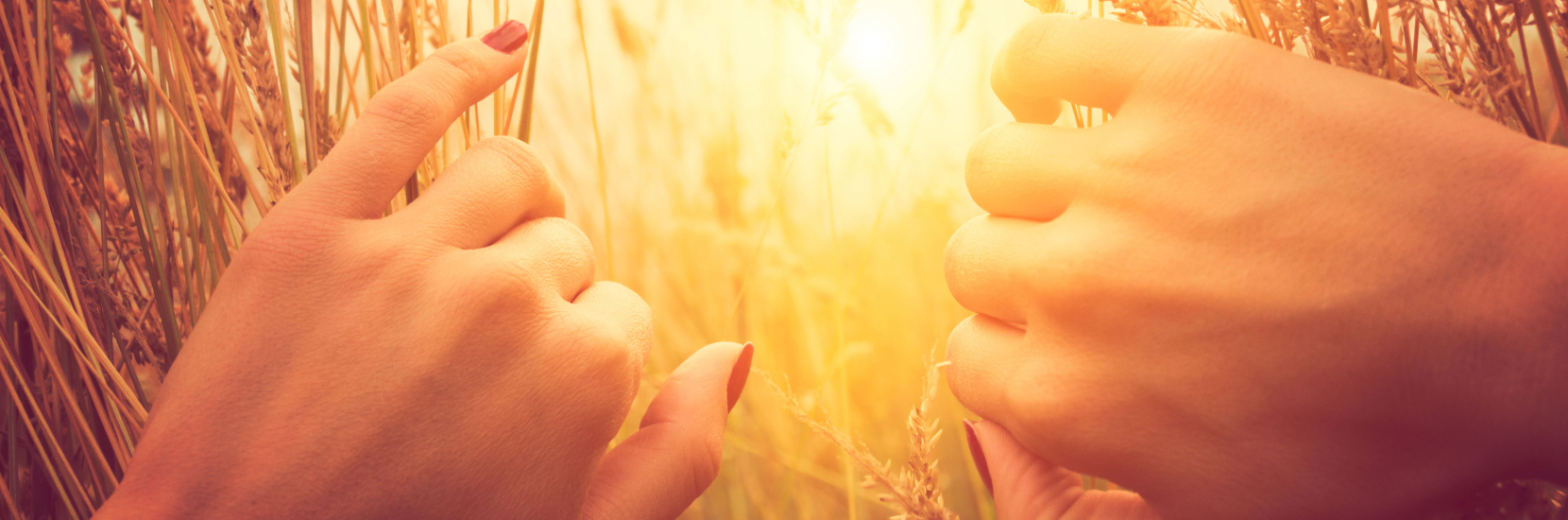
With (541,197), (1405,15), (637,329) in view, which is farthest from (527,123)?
(1405,15)

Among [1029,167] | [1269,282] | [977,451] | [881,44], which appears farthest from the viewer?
[881,44]

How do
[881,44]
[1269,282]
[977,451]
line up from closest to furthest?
[1269,282]
[977,451]
[881,44]

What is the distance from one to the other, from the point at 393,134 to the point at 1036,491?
25.9 inches

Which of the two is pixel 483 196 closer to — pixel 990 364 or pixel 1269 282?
pixel 990 364

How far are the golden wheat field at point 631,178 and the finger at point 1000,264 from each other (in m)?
0.12

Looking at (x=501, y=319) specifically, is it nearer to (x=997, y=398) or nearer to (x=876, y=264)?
(x=997, y=398)

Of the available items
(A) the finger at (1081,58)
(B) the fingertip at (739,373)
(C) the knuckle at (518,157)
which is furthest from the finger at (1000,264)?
(C) the knuckle at (518,157)

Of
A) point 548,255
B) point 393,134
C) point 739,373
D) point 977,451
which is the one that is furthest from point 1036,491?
point 393,134

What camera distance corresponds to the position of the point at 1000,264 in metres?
0.54

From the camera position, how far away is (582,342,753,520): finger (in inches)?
22.8

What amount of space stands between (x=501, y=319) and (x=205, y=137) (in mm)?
463

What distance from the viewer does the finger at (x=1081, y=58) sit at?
476 mm

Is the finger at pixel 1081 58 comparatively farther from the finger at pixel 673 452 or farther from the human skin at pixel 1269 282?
the finger at pixel 673 452

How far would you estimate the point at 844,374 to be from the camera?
35.9 inches
